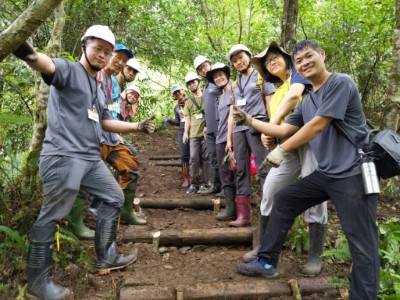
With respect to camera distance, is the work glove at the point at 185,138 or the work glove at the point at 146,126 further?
the work glove at the point at 185,138

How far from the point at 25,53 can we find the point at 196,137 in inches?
189

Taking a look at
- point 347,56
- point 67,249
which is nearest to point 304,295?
point 67,249

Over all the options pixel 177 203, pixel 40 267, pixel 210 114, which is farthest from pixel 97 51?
pixel 210 114

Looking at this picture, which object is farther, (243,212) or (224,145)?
(224,145)

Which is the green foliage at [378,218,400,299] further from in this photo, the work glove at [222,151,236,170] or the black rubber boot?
the black rubber boot

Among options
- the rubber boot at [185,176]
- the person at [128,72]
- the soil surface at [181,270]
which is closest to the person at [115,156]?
the soil surface at [181,270]

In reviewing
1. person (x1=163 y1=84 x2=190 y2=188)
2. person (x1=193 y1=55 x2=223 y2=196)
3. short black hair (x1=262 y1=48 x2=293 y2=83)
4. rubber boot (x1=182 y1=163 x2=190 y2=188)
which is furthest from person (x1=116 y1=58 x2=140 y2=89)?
rubber boot (x1=182 y1=163 x2=190 y2=188)

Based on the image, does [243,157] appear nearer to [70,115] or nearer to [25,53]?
[70,115]

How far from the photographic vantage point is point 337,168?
117 inches

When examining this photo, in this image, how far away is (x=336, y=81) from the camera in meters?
2.96

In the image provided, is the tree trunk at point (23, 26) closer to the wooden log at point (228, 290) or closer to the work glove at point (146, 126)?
the work glove at point (146, 126)

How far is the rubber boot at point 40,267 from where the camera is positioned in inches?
124

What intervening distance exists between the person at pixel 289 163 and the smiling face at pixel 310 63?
1.65 feet

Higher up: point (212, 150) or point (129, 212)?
point (212, 150)
